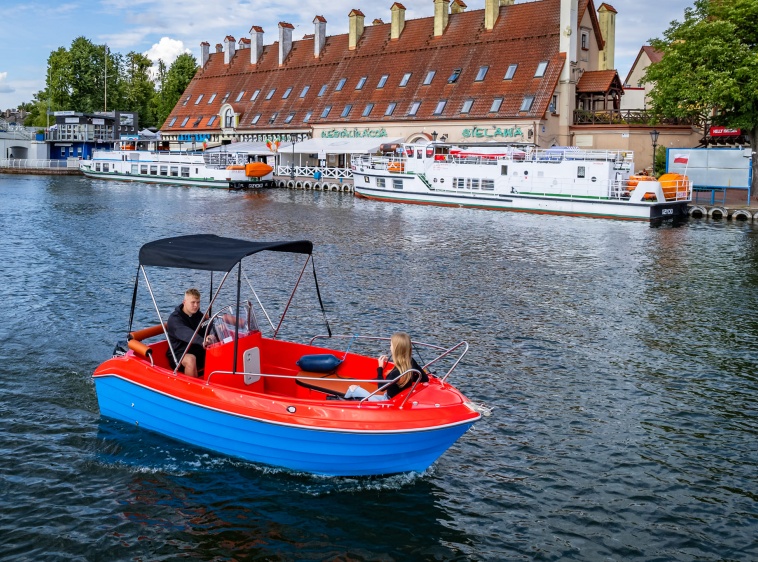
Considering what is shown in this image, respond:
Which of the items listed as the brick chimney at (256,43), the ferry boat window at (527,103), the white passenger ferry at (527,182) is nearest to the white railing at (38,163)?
the brick chimney at (256,43)

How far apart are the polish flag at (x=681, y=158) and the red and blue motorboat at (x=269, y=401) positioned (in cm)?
4556

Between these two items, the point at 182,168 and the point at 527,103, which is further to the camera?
the point at 182,168

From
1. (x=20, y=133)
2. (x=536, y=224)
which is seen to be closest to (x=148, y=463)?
(x=536, y=224)

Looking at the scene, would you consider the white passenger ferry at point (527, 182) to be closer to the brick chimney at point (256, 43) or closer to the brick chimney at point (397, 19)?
the brick chimney at point (397, 19)

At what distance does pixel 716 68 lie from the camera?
4931 cm

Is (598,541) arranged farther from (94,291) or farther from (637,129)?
(637,129)

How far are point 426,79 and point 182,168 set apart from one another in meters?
26.6

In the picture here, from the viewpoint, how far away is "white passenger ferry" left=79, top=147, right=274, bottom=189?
75.5 m

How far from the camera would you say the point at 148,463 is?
12766 mm

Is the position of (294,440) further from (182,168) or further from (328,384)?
(182,168)

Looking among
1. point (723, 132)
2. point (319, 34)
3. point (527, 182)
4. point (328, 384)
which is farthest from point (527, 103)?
point (328, 384)

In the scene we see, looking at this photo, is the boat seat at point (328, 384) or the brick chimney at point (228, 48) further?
the brick chimney at point (228, 48)

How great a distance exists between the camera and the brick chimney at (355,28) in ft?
271

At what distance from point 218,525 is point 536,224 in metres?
38.6
